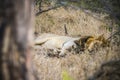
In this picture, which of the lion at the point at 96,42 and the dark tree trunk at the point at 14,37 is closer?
the dark tree trunk at the point at 14,37

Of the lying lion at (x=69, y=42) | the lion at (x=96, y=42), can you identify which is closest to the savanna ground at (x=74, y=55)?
the lion at (x=96, y=42)

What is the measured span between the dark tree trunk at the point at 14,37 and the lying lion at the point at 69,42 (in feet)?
15.1

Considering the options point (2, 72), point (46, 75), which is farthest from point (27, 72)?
point (46, 75)

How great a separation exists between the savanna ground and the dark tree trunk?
32 cm

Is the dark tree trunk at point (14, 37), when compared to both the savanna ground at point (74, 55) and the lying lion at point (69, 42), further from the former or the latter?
the lying lion at point (69, 42)

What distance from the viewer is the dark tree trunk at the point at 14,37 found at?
8.64 ft

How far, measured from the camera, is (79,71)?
19.1ft

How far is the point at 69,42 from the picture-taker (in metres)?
7.94

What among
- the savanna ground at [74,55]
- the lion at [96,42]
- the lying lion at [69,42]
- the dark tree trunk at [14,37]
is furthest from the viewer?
the lying lion at [69,42]

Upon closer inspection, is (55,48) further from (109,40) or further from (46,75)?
(46,75)

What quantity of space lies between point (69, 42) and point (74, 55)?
1.00m

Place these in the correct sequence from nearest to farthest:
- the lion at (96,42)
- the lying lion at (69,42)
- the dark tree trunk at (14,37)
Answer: the dark tree trunk at (14,37)
the lion at (96,42)
the lying lion at (69,42)

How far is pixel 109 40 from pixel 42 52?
4.62ft

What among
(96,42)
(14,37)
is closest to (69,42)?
(96,42)
